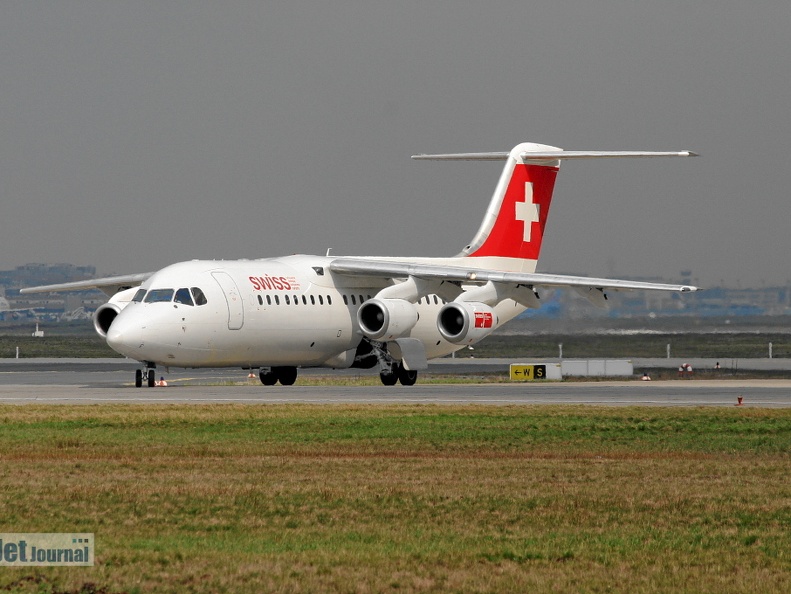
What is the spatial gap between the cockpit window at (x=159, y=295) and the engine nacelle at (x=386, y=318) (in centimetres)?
604

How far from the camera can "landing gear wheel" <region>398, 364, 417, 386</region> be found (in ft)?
135

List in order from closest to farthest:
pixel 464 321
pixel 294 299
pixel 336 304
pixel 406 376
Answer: pixel 464 321
pixel 294 299
pixel 336 304
pixel 406 376

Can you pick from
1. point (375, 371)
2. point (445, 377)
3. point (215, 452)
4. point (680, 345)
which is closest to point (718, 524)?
point (215, 452)

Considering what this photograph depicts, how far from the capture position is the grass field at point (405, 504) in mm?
10164

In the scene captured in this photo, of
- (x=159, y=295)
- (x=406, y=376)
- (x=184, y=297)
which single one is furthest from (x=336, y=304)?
(x=159, y=295)

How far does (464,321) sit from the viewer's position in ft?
127

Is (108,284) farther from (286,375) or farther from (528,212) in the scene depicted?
(528,212)

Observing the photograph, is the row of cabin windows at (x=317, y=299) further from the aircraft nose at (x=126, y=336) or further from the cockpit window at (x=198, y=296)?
the aircraft nose at (x=126, y=336)

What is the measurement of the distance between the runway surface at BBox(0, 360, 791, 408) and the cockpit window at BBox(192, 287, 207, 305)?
7.72 feet

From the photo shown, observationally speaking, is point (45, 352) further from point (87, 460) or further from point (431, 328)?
point (87, 460)

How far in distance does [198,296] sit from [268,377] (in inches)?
261

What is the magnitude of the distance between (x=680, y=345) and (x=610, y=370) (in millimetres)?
25417

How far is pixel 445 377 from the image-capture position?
158 feet

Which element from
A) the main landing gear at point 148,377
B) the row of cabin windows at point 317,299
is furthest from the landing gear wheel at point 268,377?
the main landing gear at point 148,377
